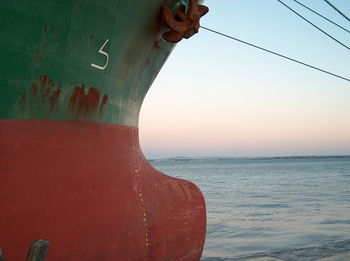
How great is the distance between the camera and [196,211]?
5.21 metres

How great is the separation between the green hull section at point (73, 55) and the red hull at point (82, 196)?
0.18m

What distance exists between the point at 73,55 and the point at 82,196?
1.35m

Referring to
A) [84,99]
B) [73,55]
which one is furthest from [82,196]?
[73,55]

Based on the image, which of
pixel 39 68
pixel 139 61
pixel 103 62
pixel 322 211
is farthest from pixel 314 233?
pixel 39 68

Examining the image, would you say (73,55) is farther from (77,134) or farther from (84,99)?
(77,134)

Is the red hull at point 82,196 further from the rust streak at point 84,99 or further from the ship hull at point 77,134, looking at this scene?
the rust streak at point 84,99

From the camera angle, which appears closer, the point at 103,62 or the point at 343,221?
the point at 103,62

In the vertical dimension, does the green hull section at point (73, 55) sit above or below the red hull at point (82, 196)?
above

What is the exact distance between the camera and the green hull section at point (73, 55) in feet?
9.39

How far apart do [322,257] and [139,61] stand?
6207 mm

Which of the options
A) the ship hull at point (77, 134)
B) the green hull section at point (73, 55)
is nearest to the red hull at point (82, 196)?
the ship hull at point (77, 134)

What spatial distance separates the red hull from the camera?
2865 millimetres

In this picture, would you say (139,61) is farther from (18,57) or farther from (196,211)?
(196,211)

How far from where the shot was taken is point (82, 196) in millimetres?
3348
